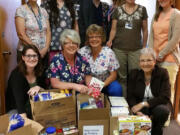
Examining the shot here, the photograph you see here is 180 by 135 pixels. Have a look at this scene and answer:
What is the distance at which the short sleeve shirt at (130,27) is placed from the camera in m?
2.59

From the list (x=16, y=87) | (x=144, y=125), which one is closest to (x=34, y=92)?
(x=16, y=87)

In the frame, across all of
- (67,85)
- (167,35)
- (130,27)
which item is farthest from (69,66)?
(167,35)

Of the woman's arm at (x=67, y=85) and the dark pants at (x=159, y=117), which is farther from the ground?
the woman's arm at (x=67, y=85)

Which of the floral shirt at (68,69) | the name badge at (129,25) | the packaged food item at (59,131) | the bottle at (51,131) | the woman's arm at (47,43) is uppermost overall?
the name badge at (129,25)

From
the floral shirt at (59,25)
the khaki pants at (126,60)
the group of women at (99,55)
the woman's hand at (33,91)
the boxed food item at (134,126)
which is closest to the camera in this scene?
the boxed food item at (134,126)

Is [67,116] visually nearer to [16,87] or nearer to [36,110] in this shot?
[36,110]

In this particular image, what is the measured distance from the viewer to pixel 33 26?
2.33 meters

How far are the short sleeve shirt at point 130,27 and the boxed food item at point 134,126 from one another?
1069mm

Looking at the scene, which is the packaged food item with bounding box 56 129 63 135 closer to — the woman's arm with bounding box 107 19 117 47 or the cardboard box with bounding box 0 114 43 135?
the cardboard box with bounding box 0 114 43 135

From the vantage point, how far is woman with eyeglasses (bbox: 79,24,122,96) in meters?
2.46

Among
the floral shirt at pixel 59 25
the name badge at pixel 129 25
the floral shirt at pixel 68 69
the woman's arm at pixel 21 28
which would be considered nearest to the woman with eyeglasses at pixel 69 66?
the floral shirt at pixel 68 69

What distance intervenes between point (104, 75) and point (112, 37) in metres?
0.52

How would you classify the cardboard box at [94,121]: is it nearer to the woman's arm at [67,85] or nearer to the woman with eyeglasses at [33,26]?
the woman's arm at [67,85]

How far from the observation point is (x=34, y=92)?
2.09 meters
